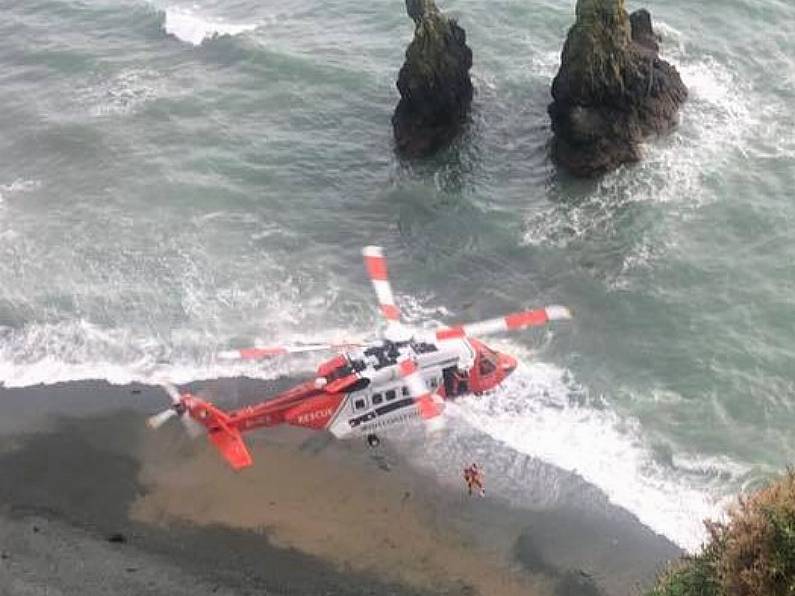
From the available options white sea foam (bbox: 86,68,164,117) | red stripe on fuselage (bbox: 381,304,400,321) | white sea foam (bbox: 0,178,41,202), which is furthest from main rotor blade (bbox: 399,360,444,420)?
white sea foam (bbox: 86,68,164,117)

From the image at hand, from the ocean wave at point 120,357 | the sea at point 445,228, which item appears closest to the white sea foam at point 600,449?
the sea at point 445,228

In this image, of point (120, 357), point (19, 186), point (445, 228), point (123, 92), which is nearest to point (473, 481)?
point (120, 357)

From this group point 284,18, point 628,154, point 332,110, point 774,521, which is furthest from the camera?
point 284,18

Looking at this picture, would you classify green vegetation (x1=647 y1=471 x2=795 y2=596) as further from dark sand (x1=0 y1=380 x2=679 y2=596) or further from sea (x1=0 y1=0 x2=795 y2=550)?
sea (x1=0 y1=0 x2=795 y2=550)

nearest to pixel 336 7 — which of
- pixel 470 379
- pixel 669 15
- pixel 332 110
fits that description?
pixel 332 110

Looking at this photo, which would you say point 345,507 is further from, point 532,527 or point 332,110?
point 332,110

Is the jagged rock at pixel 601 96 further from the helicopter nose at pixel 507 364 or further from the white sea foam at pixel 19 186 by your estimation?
the white sea foam at pixel 19 186
